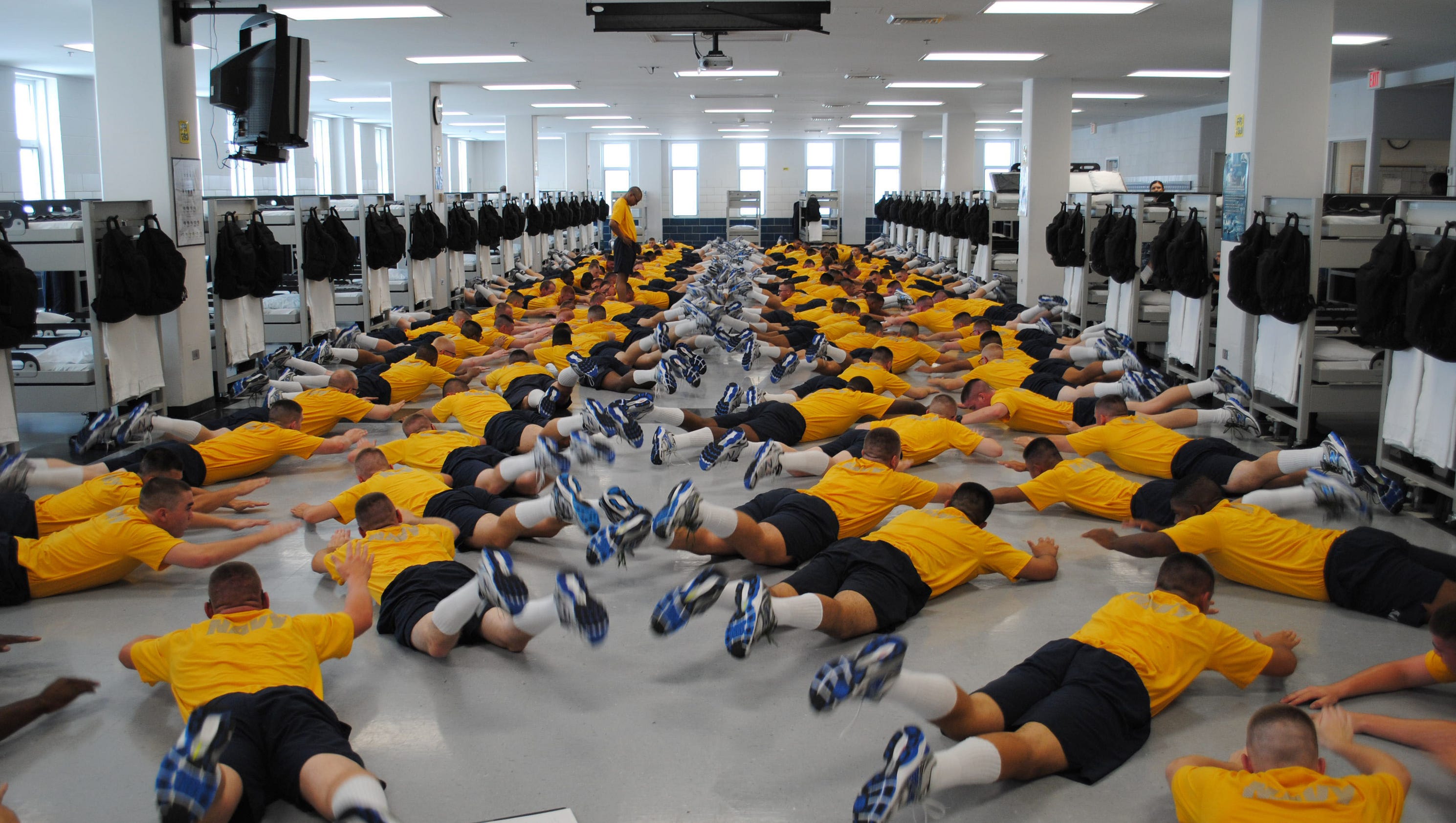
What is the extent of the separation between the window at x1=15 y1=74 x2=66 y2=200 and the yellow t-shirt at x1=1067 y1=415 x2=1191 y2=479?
49.2 feet

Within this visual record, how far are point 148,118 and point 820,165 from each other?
90.1 ft

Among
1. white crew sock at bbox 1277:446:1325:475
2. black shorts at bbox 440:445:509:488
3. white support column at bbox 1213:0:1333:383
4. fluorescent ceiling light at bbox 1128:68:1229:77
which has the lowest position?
black shorts at bbox 440:445:509:488

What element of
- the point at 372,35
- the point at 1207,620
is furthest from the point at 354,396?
the point at 1207,620

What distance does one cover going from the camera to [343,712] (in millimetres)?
3490

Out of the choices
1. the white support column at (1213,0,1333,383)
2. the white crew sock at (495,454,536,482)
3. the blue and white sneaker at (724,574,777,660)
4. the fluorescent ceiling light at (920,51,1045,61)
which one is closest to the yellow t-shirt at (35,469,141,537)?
the white crew sock at (495,454,536,482)

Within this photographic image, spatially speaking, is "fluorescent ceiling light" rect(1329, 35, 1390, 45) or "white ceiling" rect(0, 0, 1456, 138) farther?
"fluorescent ceiling light" rect(1329, 35, 1390, 45)

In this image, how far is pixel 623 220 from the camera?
15680mm

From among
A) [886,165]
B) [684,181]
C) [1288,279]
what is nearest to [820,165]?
[886,165]

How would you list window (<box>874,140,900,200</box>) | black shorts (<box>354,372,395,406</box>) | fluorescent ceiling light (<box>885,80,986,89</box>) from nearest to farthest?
1. black shorts (<box>354,372,395,406</box>)
2. fluorescent ceiling light (<box>885,80,986,89</box>)
3. window (<box>874,140,900,200</box>)

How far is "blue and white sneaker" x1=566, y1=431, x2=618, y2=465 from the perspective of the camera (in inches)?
198

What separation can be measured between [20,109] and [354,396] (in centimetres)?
1098

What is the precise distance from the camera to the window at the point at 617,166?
33.8m

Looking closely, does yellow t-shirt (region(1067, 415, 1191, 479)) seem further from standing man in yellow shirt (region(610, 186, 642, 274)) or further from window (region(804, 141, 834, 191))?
window (region(804, 141, 834, 191))

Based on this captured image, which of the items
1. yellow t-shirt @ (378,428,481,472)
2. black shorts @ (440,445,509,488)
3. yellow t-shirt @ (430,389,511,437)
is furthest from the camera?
yellow t-shirt @ (430,389,511,437)
